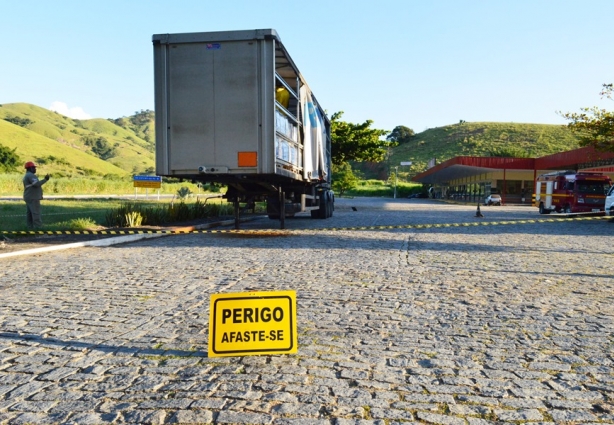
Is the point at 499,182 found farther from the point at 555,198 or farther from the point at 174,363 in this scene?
the point at 174,363

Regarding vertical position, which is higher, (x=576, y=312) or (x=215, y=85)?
(x=215, y=85)

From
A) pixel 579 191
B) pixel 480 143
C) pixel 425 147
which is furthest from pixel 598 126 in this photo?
pixel 425 147

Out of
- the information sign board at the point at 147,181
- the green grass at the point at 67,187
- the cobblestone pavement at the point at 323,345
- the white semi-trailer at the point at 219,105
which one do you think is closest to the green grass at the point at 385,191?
the green grass at the point at 67,187

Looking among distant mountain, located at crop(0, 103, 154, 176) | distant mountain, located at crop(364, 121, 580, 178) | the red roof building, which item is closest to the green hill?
distant mountain, located at crop(364, 121, 580, 178)

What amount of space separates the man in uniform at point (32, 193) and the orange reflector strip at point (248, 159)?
5.29 meters

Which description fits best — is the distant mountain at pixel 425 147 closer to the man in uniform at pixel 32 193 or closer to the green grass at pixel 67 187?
the green grass at pixel 67 187

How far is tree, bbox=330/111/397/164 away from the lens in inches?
1421

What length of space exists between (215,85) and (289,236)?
4484 mm

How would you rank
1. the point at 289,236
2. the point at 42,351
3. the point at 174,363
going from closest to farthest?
the point at 174,363 → the point at 42,351 → the point at 289,236

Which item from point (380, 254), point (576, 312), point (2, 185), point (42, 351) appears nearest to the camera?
point (42, 351)

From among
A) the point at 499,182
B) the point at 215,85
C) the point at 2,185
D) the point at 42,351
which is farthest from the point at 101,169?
the point at 42,351

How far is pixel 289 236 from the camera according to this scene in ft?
49.6

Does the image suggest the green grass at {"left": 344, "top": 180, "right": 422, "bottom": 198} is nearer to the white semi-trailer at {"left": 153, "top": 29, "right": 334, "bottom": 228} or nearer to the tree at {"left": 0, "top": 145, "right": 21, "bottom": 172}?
the tree at {"left": 0, "top": 145, "right": 21, "bottom": 172}

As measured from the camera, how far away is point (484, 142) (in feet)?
378
